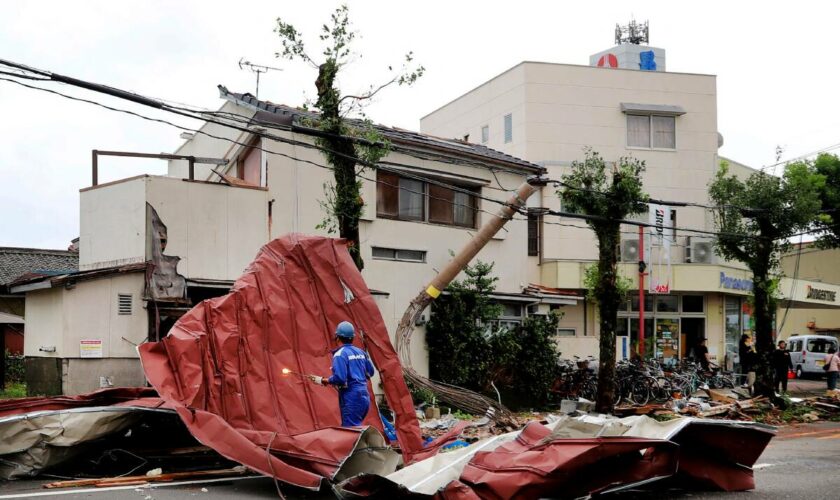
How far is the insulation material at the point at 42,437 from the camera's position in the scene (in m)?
9.64

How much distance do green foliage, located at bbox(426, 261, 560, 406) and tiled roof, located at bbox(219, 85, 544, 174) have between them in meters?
3.06

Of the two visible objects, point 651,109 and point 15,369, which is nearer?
point 15,369

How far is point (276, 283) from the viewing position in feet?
39.3

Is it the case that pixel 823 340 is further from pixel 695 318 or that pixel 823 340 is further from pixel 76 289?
pixel 76 289

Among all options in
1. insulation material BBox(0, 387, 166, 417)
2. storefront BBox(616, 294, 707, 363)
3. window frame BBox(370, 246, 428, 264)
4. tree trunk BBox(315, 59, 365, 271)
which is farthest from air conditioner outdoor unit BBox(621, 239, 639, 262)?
insulation material BBox(0, 387, 166, 417)

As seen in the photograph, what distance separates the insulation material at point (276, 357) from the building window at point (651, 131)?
896 inches

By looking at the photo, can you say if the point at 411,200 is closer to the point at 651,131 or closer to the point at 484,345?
the point at 484,345

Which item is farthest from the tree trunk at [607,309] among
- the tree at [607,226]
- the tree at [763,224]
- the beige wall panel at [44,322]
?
the beige wall panel at [44,322]

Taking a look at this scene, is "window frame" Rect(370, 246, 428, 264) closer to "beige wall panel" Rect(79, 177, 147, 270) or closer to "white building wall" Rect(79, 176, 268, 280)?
"white building wall" Rect(79, 176, 268, 280)

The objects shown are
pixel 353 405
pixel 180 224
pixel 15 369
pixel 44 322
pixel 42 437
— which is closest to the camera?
pixel 42 437

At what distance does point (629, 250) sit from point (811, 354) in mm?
11828

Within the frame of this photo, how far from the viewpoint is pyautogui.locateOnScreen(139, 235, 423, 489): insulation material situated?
9484mm

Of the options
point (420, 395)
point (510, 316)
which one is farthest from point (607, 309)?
point (420, 395)

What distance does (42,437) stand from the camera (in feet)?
31.8
